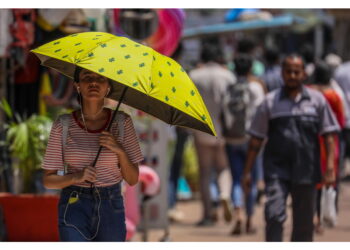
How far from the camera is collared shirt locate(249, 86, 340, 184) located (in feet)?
25.5

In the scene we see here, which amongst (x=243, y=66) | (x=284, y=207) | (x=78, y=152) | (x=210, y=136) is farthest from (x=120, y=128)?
(x=243, y=66)

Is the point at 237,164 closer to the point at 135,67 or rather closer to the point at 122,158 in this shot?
the point at 122,158

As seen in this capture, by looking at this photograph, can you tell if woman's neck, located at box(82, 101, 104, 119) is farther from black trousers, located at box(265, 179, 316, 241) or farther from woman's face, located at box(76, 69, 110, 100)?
black trousers, located at box(265, 179, 316, 241)

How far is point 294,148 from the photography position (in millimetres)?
7781

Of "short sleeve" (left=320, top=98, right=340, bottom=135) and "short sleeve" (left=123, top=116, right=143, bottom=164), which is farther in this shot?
→ "short sleeve" (left=320, top=98, right=340, bottom=135)

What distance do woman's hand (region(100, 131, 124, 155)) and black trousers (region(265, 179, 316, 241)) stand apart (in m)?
2.43

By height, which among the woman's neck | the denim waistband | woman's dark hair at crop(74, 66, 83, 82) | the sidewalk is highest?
woman's dark hair at crop(74, 66, 83, 82)

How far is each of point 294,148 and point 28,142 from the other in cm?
224

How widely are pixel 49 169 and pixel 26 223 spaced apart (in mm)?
3002

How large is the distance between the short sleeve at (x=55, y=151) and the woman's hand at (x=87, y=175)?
0.14 meters

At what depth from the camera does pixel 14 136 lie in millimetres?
8836

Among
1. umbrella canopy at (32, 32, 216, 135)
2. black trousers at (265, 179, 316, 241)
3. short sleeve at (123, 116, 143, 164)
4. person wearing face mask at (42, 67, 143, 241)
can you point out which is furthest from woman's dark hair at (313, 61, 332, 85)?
person wearing face mask at (42, 67, 143, 241)
